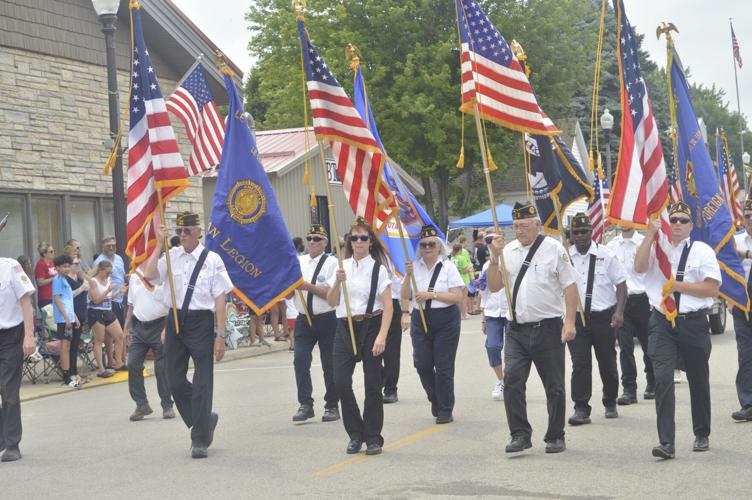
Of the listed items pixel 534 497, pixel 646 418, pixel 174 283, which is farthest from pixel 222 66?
pixel 534 497

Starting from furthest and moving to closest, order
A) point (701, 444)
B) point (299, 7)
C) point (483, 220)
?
point (483, 220), point (299, 7), point (701, 444)

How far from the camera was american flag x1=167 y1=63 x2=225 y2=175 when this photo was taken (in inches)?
731

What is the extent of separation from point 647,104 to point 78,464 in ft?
18.8

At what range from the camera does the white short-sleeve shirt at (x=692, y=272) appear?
900 cm

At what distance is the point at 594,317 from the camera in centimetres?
1116

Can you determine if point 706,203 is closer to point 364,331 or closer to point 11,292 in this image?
point 364,331

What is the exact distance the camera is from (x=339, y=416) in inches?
462

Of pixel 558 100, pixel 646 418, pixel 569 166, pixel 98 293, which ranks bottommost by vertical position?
pixel 646 418

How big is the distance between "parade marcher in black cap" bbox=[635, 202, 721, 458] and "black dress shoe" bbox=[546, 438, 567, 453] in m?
0.94

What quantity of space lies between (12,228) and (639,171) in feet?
42.2

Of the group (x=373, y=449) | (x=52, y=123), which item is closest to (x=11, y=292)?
(x=373, y=449)

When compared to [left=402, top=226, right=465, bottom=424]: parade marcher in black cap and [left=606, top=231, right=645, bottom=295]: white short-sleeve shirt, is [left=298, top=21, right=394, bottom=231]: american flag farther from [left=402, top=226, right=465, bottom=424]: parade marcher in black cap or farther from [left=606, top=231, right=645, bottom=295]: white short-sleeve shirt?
[left=606, top=231, right=645, bottom=295]: white short-sleeve shirt

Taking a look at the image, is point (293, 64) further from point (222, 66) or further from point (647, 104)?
point (647, 104)

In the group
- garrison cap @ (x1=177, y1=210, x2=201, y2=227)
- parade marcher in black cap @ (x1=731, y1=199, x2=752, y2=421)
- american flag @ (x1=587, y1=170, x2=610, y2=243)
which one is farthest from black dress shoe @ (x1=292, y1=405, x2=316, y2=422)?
american flag @ (x1=587, y1=170, x2=610, y2=243)
